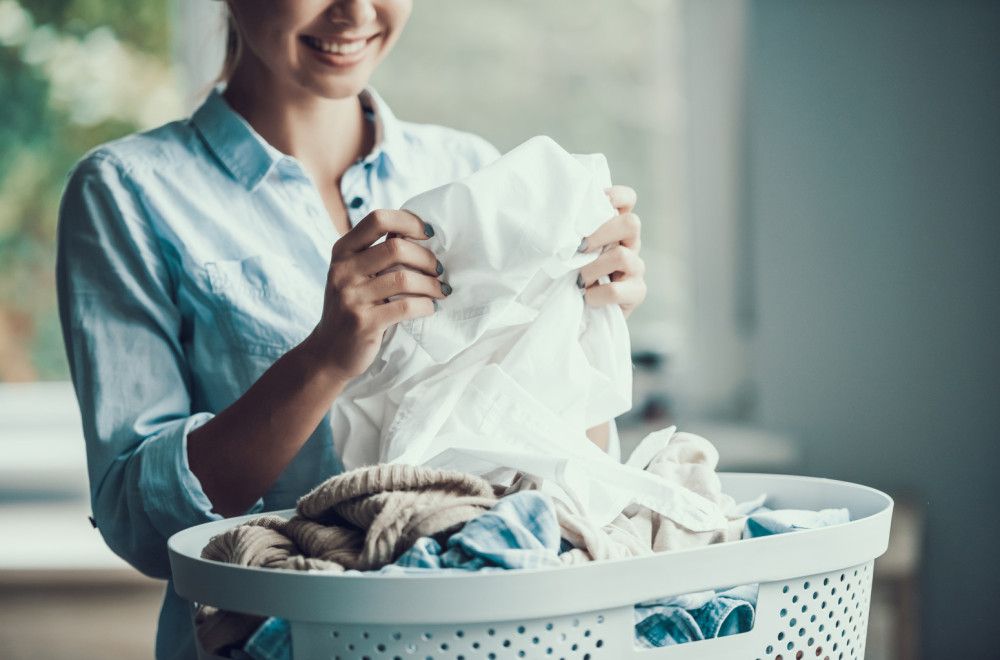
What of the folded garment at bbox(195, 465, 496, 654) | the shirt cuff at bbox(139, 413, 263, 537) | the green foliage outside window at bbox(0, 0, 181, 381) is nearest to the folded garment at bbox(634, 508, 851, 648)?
the folded garment at bbox(195, 465, 496, 654)

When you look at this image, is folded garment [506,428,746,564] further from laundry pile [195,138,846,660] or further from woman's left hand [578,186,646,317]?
woman's left hand [578,186,646,317]

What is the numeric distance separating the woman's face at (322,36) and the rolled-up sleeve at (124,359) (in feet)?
0.57

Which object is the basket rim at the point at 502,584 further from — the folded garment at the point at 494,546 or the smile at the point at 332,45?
the smile at the point at 332,45

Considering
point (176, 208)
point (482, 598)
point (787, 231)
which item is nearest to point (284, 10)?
point (176, 208)

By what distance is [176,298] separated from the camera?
82 cm

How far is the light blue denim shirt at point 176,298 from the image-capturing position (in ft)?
2.45

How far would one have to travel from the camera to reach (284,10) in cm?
77

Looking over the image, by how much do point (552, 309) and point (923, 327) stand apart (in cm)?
119

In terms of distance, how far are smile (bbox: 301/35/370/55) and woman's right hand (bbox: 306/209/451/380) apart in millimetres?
266

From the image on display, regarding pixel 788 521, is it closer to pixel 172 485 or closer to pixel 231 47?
pixel 172 485

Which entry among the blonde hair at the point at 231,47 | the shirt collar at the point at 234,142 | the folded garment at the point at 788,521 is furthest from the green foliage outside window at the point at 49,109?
the folded garment at the point at 788,521

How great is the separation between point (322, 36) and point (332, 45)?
0.01 metres

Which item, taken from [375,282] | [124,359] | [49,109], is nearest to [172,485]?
[124,359]

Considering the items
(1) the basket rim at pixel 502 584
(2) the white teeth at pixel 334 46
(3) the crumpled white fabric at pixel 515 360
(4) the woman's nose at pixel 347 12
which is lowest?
(1) the basket rim at pixel 502 584
